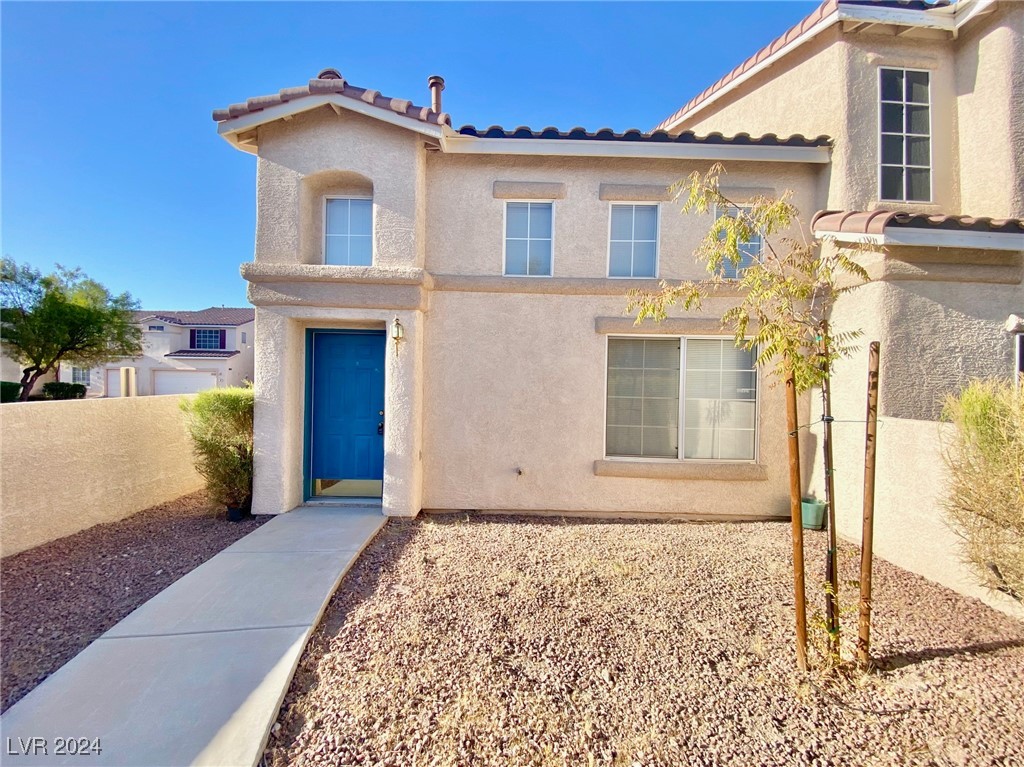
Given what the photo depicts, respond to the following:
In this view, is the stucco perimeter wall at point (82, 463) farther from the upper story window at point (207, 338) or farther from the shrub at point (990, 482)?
the upper story window at point (207, 338)

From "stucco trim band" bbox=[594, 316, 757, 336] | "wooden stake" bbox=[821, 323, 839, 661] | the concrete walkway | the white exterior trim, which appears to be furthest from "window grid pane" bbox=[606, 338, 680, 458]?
the concrete walkway

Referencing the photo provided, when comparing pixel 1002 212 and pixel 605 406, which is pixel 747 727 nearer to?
pixel 605 406

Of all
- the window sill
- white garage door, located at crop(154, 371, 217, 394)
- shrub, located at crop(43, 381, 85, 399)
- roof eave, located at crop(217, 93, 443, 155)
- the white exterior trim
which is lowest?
the window sill

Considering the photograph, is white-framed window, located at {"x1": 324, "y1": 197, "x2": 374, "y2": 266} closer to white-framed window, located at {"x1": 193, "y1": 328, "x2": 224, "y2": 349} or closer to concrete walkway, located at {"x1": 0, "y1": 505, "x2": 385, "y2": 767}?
concrete walkway, located at {"x1": 0, "y1": 505, "x2": 385, "y2": 767}

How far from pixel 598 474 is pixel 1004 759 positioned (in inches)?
187

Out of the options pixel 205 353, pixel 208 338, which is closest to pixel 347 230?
pixel 205 353

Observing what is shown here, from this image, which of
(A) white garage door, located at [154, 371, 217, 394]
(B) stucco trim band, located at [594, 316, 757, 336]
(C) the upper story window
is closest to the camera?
(B) stucco trim band, located at [594, 316, 757, 336]

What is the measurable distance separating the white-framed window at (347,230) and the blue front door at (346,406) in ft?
4.04

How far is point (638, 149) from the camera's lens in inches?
267

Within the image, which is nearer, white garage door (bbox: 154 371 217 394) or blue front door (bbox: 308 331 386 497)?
blue front door (bbox: 308 331 386 497)

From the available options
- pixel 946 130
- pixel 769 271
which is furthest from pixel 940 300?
pixel 769 271

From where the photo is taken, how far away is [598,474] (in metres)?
7.03

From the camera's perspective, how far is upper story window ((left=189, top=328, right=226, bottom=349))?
36.2m

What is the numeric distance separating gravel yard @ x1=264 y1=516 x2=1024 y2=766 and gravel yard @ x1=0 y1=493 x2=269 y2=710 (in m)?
2.08
